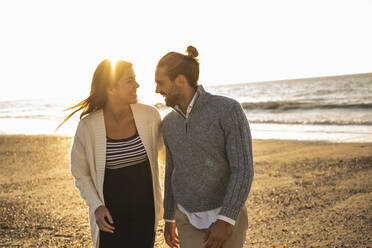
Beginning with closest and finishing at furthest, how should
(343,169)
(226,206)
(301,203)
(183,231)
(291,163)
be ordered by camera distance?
(226,206)
(183,231)
(301,203)
(343,169)
(291,163)

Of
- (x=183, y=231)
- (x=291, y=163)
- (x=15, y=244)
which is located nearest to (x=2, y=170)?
(x=15, y=244)

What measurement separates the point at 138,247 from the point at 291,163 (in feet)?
20.9

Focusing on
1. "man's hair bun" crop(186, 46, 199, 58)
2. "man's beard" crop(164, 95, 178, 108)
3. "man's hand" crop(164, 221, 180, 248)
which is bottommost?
"man's hand" crop(164, 221, 180, 248)

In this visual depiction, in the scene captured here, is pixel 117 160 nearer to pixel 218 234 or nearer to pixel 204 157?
pixel 204 157

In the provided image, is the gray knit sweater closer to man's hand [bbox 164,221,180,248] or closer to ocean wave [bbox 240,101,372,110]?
man's hand [bbox 164,221,180,248]

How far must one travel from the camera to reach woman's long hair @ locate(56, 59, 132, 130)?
2.69m

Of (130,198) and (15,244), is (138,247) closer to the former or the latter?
(130,198)

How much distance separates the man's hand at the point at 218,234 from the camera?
2053 millimetres

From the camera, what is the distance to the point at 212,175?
2213mm

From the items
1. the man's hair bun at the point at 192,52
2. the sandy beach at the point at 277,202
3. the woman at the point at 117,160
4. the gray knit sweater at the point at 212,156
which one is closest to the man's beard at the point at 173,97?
the gray knit sweater at the point at 212,156

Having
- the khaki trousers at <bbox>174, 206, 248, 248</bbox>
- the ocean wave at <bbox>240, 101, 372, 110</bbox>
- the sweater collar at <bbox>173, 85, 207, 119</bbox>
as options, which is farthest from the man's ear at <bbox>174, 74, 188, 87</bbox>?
the ocean wave at <bbox>240, 101, 372, 110</bbox>

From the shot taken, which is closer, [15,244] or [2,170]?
[15,244]

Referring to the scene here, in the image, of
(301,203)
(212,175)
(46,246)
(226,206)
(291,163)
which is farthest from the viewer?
(291,163)

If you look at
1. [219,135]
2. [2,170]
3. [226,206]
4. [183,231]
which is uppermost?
[219,135]
